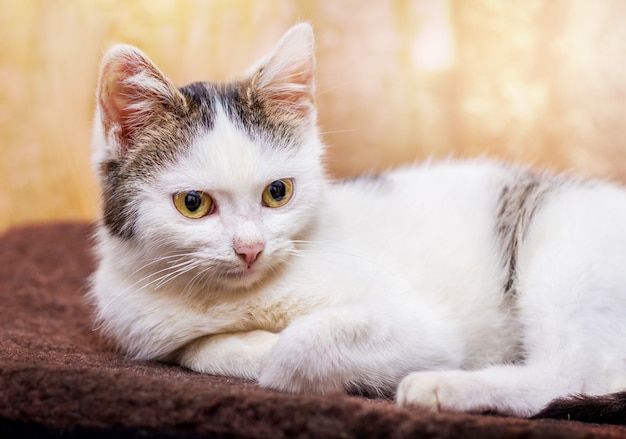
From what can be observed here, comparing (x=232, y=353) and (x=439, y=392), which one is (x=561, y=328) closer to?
(x=439, y=392)

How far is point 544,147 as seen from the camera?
2670 millimetres

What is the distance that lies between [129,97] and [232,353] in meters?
0.60

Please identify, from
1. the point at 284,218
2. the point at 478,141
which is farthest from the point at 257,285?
the point at 478,141

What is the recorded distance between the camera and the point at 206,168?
1357 millimetres

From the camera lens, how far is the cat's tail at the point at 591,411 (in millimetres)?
1230

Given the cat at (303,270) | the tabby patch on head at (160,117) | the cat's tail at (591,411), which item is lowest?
the cat's tail at (591,411)

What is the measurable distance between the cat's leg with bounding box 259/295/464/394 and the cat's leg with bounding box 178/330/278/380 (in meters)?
0.10

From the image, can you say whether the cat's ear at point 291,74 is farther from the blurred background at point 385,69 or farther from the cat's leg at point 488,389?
the blurred background at point 385,69

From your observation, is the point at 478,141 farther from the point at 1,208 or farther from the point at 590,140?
the point at 1,208

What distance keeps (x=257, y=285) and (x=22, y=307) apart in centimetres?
105

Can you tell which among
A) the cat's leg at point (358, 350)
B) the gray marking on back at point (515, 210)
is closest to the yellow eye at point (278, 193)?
the cat's leg at point (358, 350)

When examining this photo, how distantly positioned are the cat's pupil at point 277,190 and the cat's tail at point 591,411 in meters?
0.68

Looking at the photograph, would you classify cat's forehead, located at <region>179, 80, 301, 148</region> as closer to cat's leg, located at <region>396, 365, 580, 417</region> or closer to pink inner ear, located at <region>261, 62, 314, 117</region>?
pink inner ear, located at <region>261, 62, 314, 117</region>

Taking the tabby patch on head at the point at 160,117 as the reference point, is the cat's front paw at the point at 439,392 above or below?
below
